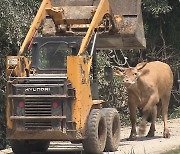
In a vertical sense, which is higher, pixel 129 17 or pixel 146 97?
pixel 129 17

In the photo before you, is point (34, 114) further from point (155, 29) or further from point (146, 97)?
point (155, 29)

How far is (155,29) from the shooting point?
2331cm

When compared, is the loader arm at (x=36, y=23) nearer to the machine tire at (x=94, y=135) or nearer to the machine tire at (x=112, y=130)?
the machine tire at (x=94, y=135)

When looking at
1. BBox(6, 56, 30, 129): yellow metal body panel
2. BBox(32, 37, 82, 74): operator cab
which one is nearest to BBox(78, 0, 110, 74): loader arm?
BBox(32, 37, 82, 74): operator cab

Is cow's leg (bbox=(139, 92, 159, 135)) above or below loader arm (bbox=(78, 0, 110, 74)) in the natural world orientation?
below

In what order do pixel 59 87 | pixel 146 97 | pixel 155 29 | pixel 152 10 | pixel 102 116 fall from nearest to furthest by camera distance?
pixel 59 87 → pixel 102 116 → pixel 146 97 → pixel 152 10 → pixel 155 29

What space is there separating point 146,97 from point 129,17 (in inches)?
74.6

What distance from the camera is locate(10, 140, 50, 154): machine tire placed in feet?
41.7

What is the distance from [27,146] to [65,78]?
185 cm

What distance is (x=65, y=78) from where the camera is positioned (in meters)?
11.9

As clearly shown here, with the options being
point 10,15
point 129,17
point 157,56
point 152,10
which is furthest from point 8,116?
point 157,56

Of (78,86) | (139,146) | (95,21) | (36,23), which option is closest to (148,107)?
(139,146)

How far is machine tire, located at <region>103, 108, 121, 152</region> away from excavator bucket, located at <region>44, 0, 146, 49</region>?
175 cm

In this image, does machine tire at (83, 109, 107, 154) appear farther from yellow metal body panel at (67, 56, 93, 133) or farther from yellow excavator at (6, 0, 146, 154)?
yellow metal body panel at (67, 56, 93, 133)
